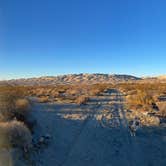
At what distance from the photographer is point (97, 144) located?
1298 centimetres

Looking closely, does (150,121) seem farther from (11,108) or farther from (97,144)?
(11,108)

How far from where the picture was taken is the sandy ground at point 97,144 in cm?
1102

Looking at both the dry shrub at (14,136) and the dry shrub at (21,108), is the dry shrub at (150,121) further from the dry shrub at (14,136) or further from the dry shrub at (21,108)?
the dry shrub at (14,136)

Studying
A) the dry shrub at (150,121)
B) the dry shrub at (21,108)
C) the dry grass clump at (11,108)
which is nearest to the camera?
the dry grass clump at (11,108)

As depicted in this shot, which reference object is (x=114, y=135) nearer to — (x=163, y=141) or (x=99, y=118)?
(x=163, y=141)

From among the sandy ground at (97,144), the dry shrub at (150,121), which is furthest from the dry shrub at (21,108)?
the dry shrub at (150,121)

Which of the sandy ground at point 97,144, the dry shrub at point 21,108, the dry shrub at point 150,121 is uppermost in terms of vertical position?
the dry shrub at point 21,108

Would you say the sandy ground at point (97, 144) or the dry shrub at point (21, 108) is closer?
the sandy ground at point (97, 144)

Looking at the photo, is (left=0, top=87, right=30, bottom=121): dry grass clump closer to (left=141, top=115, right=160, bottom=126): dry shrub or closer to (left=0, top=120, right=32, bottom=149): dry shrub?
(left=0, top=120, right=32, bottom=149): dry shrub

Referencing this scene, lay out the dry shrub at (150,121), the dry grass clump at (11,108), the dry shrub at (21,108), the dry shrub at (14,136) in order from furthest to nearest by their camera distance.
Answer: the dry shrub at (150,121)
the dry shrub at (21,108)
the dry grass clump at (11,108)
the dry shrub at (14,136)

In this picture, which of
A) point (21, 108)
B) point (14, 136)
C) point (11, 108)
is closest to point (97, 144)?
point (14, 136)

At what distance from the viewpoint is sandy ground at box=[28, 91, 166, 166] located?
1102 centimetres

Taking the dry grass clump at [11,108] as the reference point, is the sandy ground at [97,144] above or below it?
below

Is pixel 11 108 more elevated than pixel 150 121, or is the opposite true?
pixel 11 108
